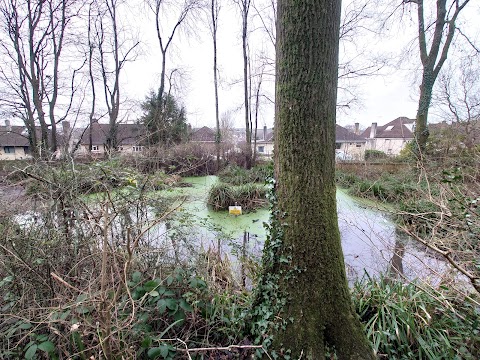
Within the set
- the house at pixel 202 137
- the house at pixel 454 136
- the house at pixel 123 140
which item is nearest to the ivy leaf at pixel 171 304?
the house at pixel 123 140

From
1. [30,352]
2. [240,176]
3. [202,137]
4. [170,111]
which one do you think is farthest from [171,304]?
[202,137]

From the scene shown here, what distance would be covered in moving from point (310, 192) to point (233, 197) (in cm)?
470

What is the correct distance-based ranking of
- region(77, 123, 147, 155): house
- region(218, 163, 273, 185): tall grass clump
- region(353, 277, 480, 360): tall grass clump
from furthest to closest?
region(218, 163, 273, 185): tall grass clump
region(77, 123, 147, 155): house
region(353, 277, 480, 360): tall grass clump

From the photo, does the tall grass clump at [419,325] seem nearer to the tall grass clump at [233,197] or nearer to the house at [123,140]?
the house at [123,140]

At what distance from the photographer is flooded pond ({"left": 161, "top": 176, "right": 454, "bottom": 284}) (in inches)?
105

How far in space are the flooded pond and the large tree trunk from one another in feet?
3.65

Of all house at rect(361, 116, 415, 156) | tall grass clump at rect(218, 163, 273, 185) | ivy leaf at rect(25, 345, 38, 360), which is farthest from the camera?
house at rect(361, 116, 415, 156)

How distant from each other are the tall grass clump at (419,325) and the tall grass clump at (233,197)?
4021 mm

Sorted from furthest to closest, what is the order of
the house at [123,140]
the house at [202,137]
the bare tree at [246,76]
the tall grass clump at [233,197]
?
the house at [202,137] < the bare tree at [246,76] < the tall grass clump at [233,197] < the house at [123,140]

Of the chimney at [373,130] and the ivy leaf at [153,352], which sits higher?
the chimney at [373,130]

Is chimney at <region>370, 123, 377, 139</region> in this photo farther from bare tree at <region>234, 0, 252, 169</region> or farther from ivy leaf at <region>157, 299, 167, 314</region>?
ivy leaf at <region>157, 299, 167, 314</region>

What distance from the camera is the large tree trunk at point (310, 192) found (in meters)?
1.19

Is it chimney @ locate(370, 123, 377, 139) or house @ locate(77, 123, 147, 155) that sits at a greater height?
chimney @ locate(370, 123, 377, 139)

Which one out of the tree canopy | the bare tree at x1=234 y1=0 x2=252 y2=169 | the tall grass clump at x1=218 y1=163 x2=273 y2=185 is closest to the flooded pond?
the tall grass clump at x1=218 y1=163 x2=273 y2=185
